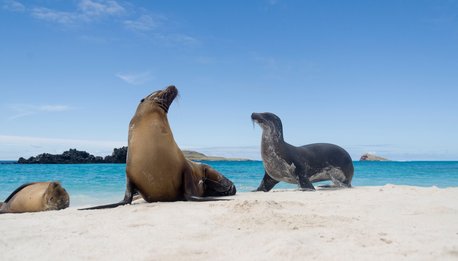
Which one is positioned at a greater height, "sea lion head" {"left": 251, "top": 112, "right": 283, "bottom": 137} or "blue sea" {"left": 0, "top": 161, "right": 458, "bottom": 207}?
"sea lion head" {"left": 251, "top": 112, "right": 283, "bottom": 137}

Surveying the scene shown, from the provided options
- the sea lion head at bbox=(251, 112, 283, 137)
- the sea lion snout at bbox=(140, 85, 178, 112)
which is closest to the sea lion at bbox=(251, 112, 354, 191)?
the sea lion head at bbox=(251, 112, 283, 137)

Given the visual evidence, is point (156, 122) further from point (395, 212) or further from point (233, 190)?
point (395, 212)

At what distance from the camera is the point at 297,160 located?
8844 millimetres

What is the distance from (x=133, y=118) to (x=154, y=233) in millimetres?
3139

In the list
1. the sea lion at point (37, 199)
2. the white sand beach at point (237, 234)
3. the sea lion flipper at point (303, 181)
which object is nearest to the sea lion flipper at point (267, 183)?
the sea lion flipper at point (303, 181)

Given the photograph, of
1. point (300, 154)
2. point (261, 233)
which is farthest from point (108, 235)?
point (300, 154)

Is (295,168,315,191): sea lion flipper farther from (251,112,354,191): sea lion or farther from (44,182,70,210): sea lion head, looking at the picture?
(44,182,70,210): sea lion head

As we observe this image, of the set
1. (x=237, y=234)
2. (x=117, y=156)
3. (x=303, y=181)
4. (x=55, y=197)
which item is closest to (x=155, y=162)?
(x=55, y=197)

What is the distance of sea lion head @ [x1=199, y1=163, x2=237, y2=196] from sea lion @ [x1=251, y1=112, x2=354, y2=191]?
69.3 inches

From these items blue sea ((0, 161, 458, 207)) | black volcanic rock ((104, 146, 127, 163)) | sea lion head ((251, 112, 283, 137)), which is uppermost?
black volcanic rock ((104, 146, 127, 163))

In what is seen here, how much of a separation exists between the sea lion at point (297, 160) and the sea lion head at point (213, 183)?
5.77 ft

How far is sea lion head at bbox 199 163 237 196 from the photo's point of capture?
718 cm

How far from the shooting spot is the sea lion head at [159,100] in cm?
632

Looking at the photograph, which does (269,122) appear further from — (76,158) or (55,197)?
(76,158)
